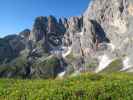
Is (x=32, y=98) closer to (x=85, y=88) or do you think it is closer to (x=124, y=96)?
(x=85, y=88)

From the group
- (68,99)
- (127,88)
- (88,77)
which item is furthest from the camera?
(88,77)

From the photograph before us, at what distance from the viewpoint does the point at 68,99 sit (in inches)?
696

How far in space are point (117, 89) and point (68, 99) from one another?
11.0 ft

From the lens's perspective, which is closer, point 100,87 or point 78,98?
point 78,98

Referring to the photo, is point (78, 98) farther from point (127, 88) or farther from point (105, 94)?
point (127, 88)

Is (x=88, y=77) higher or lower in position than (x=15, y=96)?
higher

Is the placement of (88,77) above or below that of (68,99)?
above

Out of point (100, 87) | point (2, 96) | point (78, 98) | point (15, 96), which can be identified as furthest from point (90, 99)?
point (2, 96)

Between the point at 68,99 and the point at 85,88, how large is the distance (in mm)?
2022

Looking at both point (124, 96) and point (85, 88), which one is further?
point (85, 88)

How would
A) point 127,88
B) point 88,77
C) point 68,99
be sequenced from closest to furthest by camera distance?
point 68,99 < point 127,88 < point 88,77

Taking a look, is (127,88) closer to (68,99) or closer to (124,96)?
(124,96)

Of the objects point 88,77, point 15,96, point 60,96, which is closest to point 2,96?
point 15,96

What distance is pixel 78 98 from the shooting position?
17719mm
